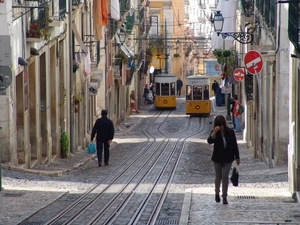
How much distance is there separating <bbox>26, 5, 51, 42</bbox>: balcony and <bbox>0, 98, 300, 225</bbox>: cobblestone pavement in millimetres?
3321

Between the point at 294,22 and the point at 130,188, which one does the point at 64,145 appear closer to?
the point at 130,188

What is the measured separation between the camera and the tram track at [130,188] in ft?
48.1

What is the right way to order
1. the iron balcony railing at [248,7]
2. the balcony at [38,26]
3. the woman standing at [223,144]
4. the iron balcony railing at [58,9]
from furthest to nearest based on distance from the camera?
the iron balcony railing at [248,7]
the iron balcony railing at [58,9]
the balcony at [38,26]
the woman standing at [223,144]

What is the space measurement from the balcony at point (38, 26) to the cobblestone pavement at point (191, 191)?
10.9ft

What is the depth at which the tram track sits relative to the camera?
577 inches

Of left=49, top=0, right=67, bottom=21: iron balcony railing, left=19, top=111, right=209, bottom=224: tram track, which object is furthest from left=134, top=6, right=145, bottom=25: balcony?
left=49, top=0, right=67, bottom=21: iron balcony railing

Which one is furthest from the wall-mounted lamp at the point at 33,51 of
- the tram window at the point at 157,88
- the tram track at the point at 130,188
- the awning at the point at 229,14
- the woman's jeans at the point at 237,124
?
the tram window at the point at 157,88

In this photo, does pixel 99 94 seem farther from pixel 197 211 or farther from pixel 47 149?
pixel 197 211

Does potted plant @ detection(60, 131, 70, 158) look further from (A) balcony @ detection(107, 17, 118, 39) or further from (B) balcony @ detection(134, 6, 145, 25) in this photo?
(B) balcony @ detection(134, 6, 145, 25)

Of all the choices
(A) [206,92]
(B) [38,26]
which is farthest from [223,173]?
(A) [206,92]

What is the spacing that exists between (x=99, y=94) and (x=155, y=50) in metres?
38.9

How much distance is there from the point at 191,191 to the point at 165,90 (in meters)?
46.0

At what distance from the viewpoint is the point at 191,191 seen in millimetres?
17672

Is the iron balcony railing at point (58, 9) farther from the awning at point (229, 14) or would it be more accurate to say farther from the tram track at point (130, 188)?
the awning at point (229, 14)
